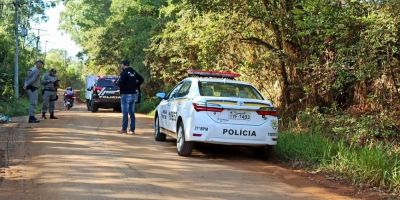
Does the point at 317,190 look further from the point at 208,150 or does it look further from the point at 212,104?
the point at 208,150

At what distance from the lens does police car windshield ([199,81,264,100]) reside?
9.89m

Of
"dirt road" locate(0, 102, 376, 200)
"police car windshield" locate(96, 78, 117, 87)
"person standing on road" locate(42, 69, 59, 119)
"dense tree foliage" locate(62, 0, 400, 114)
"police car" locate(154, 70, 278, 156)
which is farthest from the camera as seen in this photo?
"police car windshield" locate(96, 78, 117, 87)

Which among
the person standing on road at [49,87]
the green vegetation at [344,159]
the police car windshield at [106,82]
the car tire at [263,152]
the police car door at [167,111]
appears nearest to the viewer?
the green vegetation at [344,159]

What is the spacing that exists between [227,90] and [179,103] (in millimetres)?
995

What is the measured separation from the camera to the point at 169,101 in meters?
11.3

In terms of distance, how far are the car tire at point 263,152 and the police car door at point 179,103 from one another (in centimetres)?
162

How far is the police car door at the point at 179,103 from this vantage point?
392 inches

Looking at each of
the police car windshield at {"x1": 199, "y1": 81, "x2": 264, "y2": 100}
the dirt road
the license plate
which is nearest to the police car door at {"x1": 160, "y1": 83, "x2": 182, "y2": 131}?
the dirt road

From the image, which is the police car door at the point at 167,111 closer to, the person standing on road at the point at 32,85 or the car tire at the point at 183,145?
the car tire at the point at 183,145

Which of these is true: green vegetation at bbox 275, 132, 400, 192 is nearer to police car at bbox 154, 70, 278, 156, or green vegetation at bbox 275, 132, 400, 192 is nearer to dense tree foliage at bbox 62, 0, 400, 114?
police car at bbox 154, 70, 278, 156

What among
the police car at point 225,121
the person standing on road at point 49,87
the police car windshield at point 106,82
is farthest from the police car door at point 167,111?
the police car windshield at point 106,82

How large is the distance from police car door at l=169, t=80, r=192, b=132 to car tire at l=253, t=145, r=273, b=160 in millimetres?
1615

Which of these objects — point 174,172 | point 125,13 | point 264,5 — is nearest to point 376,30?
point 264,5

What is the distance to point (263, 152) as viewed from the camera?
32.7 ft
